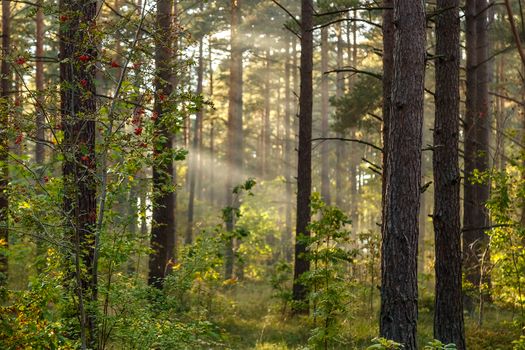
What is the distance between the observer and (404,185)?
621 cm

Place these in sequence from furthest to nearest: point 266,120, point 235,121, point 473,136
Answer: point 266,120
point 235,121
point 473,136

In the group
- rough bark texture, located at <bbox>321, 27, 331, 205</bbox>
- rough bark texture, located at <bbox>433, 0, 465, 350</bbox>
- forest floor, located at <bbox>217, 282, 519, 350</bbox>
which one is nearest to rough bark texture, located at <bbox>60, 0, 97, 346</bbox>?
forest floor, located at <bbox>217, 282, 519, 350</bbox>

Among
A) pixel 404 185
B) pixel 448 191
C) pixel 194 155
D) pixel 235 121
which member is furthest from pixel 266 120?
pixel 404 185

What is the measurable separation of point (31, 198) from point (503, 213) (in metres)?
7.67

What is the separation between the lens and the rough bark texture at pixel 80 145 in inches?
204

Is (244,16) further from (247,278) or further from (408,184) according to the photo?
(408,184)

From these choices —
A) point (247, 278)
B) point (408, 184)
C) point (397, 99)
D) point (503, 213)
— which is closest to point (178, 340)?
A: point (408, 184)

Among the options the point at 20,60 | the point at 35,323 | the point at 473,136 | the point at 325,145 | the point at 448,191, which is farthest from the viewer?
the point at 325,145

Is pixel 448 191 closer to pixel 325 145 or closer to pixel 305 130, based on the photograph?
pixel 305 130

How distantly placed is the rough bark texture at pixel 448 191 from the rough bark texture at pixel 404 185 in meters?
1.91

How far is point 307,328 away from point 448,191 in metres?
4.82

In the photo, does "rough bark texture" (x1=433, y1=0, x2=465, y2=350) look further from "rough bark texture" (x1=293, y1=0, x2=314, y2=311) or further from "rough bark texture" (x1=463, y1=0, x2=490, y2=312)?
"rough bark texture" (x1=293, y1=0, x2=314, y2=311)

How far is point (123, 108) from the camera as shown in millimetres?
5836

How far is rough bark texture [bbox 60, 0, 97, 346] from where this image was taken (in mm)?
5188
